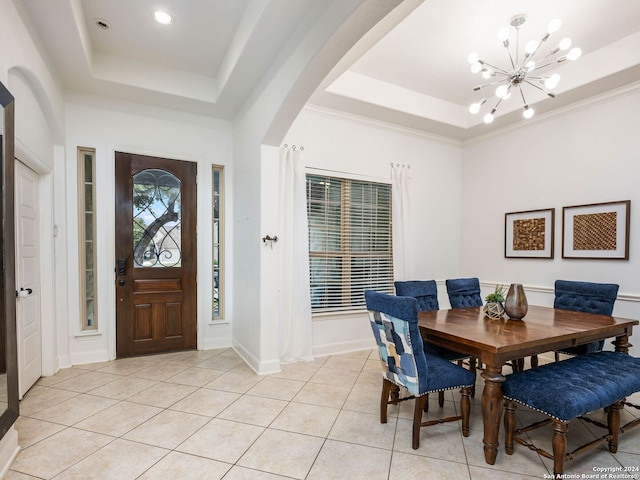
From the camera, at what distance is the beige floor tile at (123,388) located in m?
2.83

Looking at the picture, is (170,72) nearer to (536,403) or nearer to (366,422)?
(366,422)

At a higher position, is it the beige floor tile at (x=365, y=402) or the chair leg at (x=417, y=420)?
the chair leg at (x=417, y=420)

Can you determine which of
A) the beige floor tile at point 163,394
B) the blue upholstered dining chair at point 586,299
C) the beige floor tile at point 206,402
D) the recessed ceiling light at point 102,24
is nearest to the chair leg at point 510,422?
the blue upholstered dining chair at point 586,299

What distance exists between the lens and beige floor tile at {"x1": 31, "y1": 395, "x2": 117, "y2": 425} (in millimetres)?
2434

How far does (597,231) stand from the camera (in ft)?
11.8

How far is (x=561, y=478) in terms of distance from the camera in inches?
70.6

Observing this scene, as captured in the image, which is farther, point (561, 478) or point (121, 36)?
point (121, 36)

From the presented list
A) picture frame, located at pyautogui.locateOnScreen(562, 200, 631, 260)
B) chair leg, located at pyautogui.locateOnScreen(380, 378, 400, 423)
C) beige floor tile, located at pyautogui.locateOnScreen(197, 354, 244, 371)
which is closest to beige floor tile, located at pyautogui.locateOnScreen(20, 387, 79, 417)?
beige floor tile, located at pyautogui.locateOnScreen(197, 354, 244, 371)

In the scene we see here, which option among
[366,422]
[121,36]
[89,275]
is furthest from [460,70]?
[89,275]

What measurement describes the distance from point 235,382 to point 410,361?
74.0 inches

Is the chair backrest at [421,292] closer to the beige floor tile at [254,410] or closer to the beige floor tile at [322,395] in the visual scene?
the beige floor tile at [322,395]

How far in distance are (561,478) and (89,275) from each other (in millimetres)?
4488

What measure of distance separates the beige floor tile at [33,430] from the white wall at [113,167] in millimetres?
1251

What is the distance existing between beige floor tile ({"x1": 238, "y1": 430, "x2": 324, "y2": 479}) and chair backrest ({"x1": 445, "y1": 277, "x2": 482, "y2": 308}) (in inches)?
77.2
